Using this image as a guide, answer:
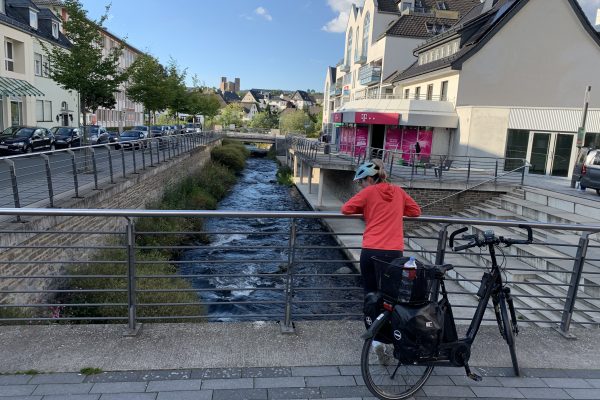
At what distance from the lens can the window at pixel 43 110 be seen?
3622 cm

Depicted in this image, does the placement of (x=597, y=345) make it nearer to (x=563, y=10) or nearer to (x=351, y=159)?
(x=351, y=159)

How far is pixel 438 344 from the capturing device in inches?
131

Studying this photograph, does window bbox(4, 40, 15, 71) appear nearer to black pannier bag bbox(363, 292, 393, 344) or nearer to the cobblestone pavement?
the cobblestone pavement

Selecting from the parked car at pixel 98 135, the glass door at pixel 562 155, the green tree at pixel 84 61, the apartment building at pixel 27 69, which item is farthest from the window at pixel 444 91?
the apartment building at pixel 27 69

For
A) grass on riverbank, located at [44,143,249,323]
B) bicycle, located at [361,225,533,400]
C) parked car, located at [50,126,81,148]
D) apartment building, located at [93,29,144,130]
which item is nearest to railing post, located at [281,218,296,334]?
grass on riverbank, located at [44,143,249,323]

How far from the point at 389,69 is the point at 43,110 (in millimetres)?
29628

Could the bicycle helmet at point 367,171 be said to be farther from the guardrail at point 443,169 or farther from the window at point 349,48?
the window at point 349,48

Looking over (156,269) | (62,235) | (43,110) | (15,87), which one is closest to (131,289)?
(62,235)

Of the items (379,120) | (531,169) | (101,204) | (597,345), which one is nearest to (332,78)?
(379,120)

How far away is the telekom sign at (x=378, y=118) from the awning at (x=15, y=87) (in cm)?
2278

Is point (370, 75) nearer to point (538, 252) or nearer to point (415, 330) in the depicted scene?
point (538, 252)

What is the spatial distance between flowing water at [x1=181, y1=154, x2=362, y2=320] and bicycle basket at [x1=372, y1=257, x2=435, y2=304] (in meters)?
0.49

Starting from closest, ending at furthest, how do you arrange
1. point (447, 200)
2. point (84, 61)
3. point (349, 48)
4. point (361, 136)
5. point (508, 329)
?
point (508, 329)
point (84, 61)
point (447, 200)
point (361, 136)
point (349, 48)

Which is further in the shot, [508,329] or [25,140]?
[25,140]
